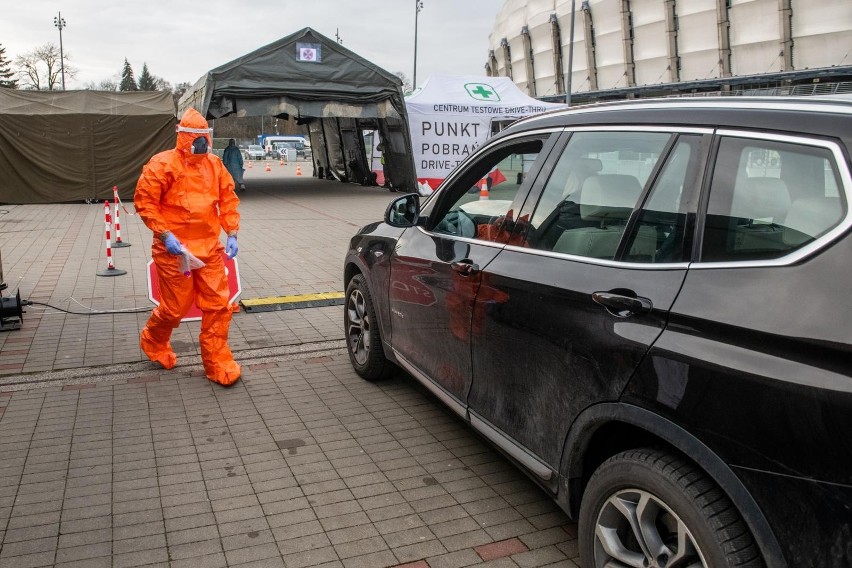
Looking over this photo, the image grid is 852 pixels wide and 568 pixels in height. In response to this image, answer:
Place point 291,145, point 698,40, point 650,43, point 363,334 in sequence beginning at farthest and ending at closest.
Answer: point 291,145
point 650,43
point 698,40
point 363,334

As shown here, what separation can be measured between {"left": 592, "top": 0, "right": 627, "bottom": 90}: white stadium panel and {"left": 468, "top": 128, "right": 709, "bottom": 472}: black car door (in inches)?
2237

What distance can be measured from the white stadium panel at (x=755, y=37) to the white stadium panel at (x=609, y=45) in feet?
32.7

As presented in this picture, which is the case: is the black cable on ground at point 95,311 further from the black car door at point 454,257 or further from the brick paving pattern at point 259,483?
the black car door at point 454,257

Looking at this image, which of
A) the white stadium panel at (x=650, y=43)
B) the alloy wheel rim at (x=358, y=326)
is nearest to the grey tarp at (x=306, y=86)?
the alloy wheel rim at (x=358, y=326)

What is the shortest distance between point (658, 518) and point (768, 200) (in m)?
1.03

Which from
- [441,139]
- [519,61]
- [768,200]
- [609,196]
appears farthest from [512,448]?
[519,61]

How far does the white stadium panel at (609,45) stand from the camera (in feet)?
184

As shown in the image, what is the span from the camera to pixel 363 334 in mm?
5348

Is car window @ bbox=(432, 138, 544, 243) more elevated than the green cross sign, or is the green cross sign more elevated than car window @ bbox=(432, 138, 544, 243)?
the green cross sign

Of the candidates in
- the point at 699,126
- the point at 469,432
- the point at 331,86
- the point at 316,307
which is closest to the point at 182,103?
the point at 331,86

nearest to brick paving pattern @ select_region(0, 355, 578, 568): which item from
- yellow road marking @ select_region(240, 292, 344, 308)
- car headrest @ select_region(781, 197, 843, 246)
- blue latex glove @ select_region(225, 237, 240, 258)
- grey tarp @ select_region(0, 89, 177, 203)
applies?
blue latex glove @ select_region(225, 237, 240, 258)

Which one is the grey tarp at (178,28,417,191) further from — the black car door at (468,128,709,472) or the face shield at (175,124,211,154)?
the black car door at (468,128,709,472)

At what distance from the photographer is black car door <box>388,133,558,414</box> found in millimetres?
3543

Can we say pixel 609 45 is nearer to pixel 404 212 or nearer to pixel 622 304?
pixel 404 212
